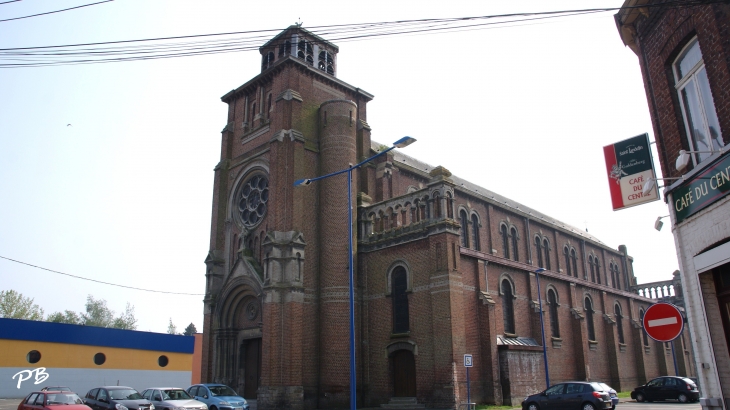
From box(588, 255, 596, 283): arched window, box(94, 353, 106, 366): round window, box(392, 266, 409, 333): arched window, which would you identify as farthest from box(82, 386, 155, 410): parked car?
box(588, 255, 596, 283): arched window

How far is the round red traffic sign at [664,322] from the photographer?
8023mm

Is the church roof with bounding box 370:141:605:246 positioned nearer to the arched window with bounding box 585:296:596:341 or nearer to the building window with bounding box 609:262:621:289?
the building window with bounding box 609:262:621:289

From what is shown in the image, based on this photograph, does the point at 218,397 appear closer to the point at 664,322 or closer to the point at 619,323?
the point at 664,322

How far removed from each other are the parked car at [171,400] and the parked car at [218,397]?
96 cm

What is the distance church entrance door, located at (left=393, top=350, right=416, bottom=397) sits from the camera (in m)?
26.8

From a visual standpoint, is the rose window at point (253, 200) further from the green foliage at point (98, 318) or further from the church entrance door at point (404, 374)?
the green foliage at point (98, 318)

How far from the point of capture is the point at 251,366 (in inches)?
1209

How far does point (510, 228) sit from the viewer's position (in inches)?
1628

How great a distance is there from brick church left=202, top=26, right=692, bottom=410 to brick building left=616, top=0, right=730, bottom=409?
48.3ft

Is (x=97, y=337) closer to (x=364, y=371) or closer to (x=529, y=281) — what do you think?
(x=364, y=371)

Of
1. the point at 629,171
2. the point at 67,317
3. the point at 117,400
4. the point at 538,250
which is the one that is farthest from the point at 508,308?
the point at 67,317

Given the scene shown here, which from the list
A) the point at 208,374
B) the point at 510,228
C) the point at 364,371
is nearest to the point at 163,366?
the point at 208,374

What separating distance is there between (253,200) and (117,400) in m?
15.0

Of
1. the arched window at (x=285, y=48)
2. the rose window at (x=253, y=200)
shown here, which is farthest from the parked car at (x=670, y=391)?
the arched window at (x=285, y=48)
